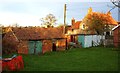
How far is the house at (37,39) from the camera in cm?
3975

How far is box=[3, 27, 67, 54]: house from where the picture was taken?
3975 centimetres

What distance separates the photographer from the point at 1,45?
3550 cm

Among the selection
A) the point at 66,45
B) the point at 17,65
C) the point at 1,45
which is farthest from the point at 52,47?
the point at 17,65

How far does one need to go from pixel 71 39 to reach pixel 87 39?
4187 millimetres

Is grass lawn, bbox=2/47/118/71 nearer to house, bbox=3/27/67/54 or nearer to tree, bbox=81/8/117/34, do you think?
house, bbox=3/27/67/54

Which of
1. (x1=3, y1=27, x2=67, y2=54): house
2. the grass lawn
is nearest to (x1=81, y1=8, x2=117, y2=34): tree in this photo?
(x1=3, y1=27, x2=67, y2=54): house

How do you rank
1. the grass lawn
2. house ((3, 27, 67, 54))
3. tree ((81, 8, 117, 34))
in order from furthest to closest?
tree ((81, 8, 117, 34)), house ((3, 27, 67, 54)), the grass lawn

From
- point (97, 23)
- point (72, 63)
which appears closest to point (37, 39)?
point (72, 63)

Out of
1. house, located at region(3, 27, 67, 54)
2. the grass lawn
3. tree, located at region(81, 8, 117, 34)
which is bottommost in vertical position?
the grass lawn

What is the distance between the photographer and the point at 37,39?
4138 centimetres

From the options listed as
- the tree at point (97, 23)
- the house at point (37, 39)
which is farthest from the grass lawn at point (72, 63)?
the tree at point (97, 23)

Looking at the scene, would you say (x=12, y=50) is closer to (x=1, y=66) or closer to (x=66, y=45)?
(x=66, y=45)

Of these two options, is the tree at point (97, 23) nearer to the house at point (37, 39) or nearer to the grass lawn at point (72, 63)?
the house at point (37, 39)

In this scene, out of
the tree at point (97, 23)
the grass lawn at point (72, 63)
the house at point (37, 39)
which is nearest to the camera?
the grass lawn at point (72, 63)
